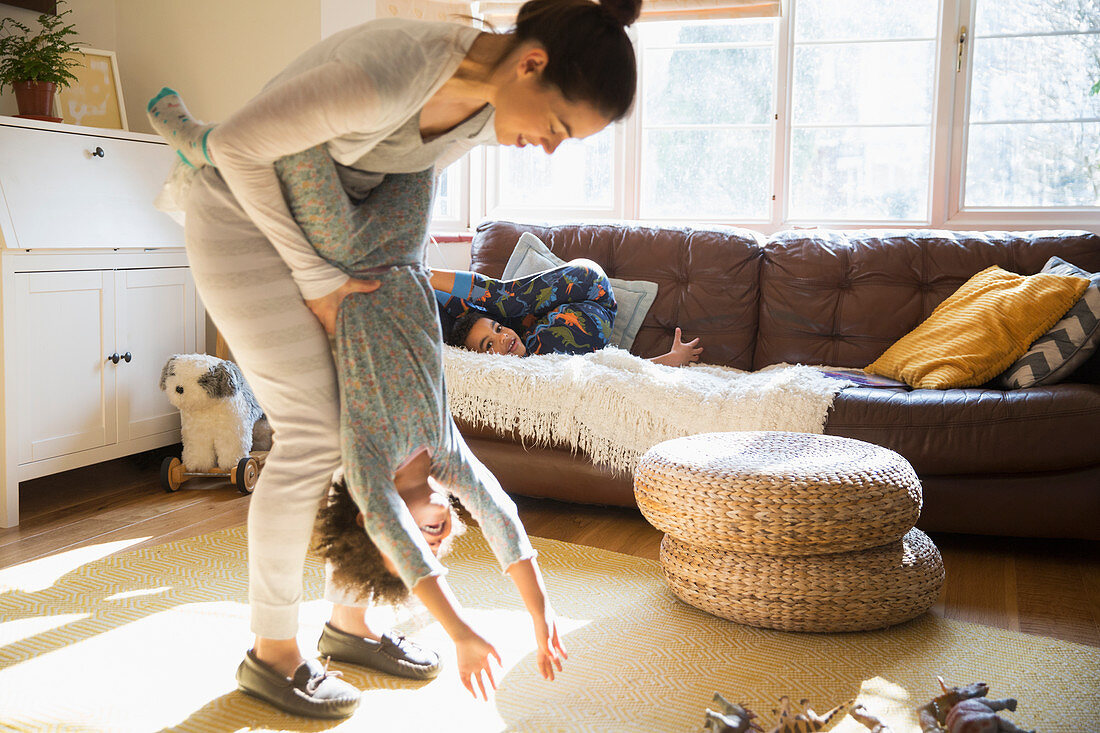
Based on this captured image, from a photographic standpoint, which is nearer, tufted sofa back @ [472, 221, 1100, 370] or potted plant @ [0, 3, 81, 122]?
tufted sofa back @ [472, 221, 1100, 370]

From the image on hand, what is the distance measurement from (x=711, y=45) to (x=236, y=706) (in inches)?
121

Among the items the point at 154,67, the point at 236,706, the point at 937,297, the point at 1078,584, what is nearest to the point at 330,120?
the point at 236,706

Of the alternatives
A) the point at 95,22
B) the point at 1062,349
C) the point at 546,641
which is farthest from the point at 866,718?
the point at 95,22

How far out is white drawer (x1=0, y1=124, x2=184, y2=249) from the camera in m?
2.71

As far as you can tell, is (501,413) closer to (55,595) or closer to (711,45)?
(55,595)

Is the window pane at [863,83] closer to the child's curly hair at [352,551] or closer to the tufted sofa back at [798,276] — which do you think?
the tufted sofa back at [798,276]

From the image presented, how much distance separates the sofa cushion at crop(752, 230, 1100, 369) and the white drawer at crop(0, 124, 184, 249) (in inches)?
86.6

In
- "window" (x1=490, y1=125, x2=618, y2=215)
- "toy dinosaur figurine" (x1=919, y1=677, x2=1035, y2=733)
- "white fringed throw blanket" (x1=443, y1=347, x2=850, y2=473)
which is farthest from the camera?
"window" (x1=490, y1=125, x2=618, y2=215)

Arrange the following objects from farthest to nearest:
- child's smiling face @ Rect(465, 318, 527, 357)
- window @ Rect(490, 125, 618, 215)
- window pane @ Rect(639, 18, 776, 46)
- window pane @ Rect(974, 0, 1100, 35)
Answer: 1. window @ Rect(490, 125, 618, 215)
2. window pane @ Rect(639, 18, 776, 46)
3. window pane @ Rect(974, 0, 1100, 35)
4. child's smiling face @ Rect(465, 318, 527, 357)

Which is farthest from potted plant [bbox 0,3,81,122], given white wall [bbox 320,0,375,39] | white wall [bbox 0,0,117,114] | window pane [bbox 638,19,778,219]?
window pane [bbox 638,19,778,219]

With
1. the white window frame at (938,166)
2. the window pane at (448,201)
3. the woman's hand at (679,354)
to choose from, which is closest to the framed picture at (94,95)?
the window pane at (448,201)

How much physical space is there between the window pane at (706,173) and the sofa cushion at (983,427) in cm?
149

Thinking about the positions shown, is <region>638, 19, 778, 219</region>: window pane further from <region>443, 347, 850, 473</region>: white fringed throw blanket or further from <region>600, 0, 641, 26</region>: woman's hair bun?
<region>600, 0, 641, 26</region>: woman's hair bun

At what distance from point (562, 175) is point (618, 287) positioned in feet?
3.13
